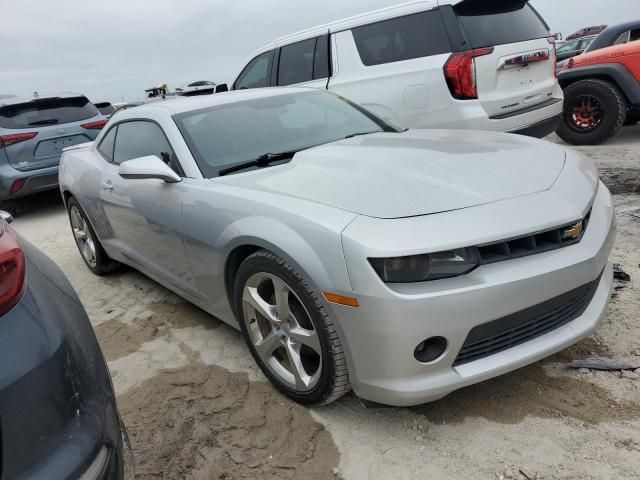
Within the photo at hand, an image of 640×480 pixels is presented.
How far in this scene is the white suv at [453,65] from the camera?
4531mm

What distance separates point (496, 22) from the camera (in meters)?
4.74

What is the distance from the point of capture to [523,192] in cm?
208

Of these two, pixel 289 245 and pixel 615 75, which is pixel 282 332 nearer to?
pixel 289 245

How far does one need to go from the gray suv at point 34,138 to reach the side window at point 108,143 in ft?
10.9

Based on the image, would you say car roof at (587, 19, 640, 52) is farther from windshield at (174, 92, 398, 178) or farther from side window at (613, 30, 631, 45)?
windshield at (174, 92, 398, 178)

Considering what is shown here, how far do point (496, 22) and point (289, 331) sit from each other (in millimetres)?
3906

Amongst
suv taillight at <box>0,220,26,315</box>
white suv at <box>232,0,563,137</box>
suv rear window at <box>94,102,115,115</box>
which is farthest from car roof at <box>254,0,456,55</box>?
suv rear window at <box>94,102,115,115</box>

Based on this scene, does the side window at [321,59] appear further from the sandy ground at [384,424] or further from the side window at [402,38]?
the sandy ground at [384,424]

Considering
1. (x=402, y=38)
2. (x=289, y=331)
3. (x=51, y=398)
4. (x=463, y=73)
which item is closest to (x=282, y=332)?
(x=289, y=331)

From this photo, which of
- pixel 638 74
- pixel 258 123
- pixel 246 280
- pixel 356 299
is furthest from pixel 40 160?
pixel 638 74

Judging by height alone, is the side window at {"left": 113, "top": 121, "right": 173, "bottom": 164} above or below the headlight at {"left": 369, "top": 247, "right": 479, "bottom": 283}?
above

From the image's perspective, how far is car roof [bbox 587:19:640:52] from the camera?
676 cm

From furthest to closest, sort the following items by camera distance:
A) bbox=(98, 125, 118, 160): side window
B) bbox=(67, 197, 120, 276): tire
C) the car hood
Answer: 1. bbox=(67, 197, 120, 276): tire
2. bbox=(98, 125, 118, 160): side window
3. the car hood

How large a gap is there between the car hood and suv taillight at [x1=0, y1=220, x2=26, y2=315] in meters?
1.15
